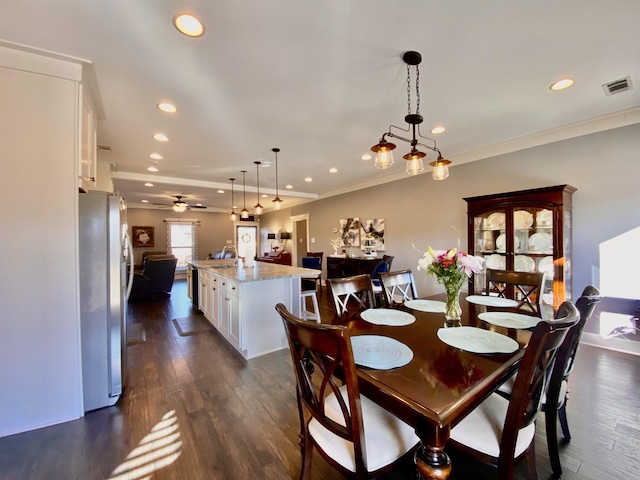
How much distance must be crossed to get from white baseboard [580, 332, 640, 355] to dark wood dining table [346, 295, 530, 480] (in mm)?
2825

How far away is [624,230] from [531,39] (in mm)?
2521

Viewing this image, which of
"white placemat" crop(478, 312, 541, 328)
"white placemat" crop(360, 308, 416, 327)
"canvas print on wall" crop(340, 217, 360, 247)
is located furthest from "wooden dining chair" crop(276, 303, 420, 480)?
"canvas print on wall" crop(340, 217, 360, 247)

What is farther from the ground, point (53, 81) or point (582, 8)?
point (582, 8)

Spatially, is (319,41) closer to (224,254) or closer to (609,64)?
(609,64)

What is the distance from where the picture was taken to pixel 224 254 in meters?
6.42

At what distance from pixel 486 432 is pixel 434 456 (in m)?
0.44

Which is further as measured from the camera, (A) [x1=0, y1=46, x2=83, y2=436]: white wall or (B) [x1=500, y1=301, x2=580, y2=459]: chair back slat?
(A) [x1=0, y1=46, x2=83, y2=436]: white wall

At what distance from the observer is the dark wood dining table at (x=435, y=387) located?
2.82 feet

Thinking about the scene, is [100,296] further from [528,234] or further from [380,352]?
[528,234]

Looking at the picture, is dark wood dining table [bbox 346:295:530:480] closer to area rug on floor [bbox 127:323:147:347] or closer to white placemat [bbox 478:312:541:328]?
white placemat [bbox 478:312:541:328]

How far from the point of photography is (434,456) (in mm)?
877

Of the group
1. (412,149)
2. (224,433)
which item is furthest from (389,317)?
(224,433)

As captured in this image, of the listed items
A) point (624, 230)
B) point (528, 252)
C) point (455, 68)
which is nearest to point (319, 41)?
point (455, 68)

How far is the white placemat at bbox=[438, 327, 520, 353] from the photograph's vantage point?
4.08ft
